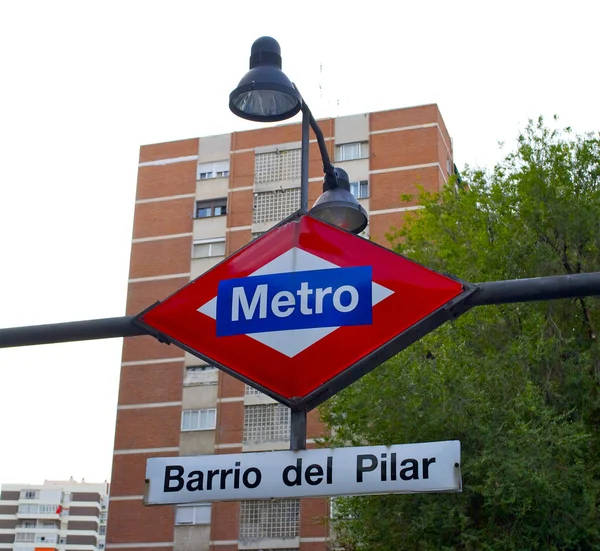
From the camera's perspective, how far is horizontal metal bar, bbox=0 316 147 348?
5336mm

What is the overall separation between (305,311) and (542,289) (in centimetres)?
114

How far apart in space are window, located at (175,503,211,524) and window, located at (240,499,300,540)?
1499mm

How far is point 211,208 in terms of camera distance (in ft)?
147

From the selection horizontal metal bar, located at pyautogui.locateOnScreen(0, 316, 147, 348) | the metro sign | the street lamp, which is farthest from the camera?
the street lamp

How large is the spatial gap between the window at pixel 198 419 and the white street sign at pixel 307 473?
36.6 m

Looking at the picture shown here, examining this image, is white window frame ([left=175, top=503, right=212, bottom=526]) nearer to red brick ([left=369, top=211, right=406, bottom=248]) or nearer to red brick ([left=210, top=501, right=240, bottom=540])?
red brick ([left=210, top=501, right=240, bottom=540])

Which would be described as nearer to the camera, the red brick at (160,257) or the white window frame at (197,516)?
the white window frame at (197,516)

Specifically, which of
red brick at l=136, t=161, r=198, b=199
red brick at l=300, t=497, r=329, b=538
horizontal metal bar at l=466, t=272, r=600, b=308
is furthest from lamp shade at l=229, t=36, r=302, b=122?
red brick at l=136, t=161, r=198, b=199

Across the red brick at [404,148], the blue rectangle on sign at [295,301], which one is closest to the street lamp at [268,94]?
the blue rectangle on sign at [295,301]

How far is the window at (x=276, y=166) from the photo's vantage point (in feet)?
143

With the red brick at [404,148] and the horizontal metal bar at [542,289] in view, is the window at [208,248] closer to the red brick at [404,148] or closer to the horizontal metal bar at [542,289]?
the red brick at [404,148]

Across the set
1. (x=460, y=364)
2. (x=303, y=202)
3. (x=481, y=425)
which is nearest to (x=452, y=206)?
(x=460, y=364)

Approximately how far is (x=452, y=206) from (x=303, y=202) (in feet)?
62.8

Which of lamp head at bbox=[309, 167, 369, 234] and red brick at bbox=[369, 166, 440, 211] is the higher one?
red brick at bbox=[369, 166, 440, 211]
